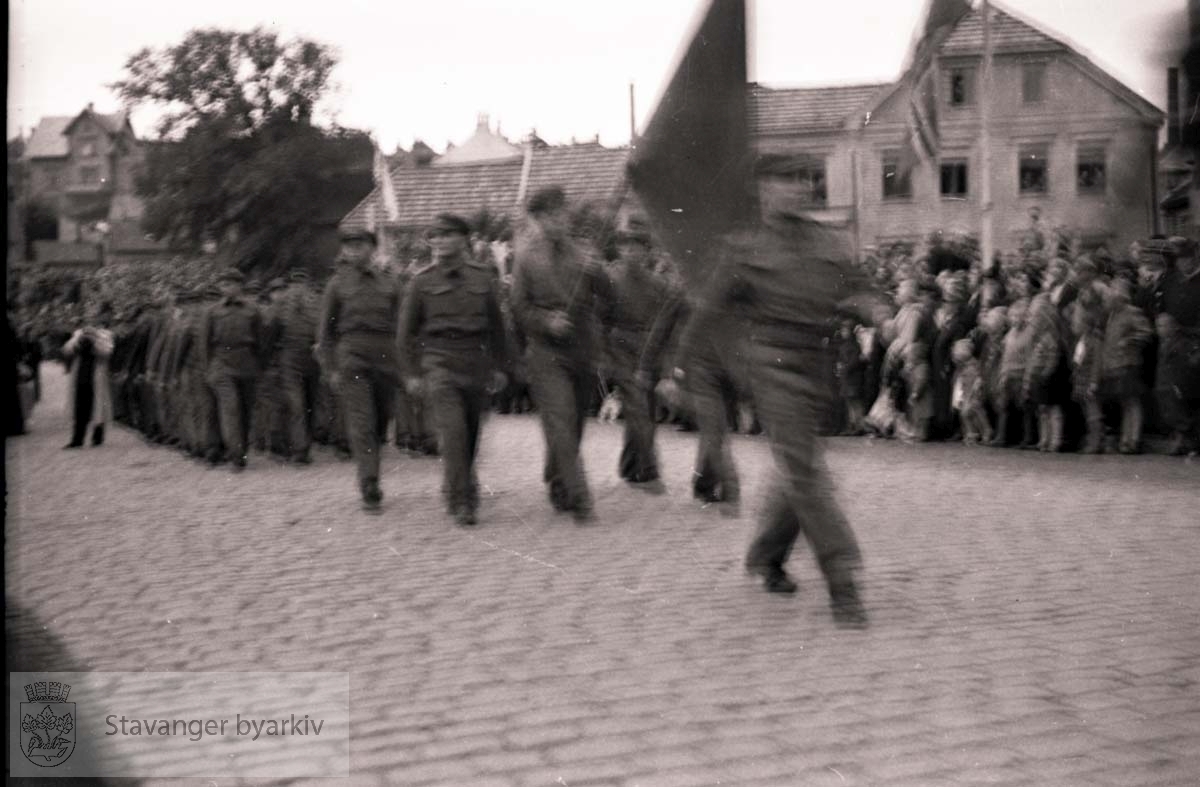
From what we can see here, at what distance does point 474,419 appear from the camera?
9992 mm

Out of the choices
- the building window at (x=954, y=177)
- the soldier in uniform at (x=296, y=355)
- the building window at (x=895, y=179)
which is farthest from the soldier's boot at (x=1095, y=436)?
the soldier in uniform at (x=296, y=355)

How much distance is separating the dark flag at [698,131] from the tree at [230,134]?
2.05 meters

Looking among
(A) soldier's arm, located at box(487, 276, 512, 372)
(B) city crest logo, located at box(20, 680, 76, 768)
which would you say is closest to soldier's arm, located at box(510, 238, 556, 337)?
(A) soldier's arm, located at box(487, 276, 512, 372)

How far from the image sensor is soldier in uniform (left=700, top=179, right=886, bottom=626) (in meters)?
6.36

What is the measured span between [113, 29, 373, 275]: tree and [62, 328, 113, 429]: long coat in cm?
769

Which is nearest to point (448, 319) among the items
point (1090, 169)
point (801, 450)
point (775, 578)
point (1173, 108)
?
point (775, 578)

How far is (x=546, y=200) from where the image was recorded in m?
9.94

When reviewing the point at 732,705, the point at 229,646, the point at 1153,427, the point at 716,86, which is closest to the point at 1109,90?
the point at 732,705

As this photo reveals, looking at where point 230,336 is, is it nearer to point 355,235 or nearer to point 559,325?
point 355,235

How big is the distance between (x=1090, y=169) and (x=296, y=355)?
11008 mm

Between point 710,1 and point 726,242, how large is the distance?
119 inches

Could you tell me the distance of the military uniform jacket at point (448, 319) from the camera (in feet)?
32.3

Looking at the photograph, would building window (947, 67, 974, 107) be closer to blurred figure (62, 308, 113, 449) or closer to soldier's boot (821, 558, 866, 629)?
soldier's boot (821, 558, 866, 629)

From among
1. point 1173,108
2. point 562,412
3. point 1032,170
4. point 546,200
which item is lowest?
point 562,412
